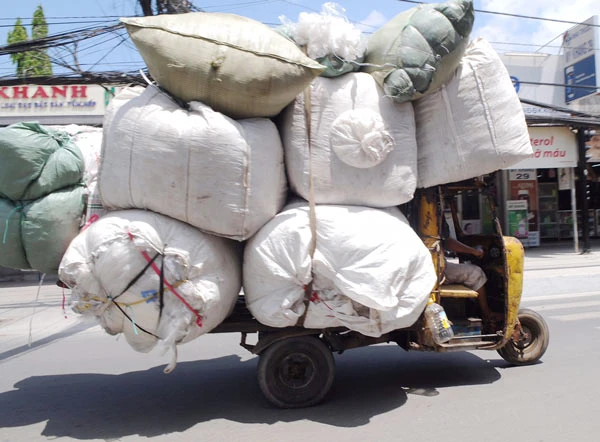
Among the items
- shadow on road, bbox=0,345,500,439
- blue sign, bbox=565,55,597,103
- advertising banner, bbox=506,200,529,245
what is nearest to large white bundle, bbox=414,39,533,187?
shadow on road, bbox=0,345,500,439

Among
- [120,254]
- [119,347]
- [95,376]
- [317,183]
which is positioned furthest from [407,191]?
[119,347]

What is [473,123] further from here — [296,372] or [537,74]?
[537,74]

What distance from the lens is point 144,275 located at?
318cm

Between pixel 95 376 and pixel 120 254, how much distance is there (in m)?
2.39

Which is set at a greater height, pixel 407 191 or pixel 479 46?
pixel 479 46

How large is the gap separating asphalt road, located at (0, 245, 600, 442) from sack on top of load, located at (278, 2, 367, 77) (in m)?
2.56

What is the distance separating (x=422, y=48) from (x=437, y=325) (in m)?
2.03

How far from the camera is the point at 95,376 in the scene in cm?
493

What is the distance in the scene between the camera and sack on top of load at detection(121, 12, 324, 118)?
3.20 m

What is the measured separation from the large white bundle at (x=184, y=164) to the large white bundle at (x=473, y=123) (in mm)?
1399

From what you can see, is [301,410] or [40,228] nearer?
[40,228]

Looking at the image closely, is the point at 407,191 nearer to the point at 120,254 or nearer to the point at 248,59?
the point at 248,59

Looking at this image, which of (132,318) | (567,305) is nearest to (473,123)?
(132,318)

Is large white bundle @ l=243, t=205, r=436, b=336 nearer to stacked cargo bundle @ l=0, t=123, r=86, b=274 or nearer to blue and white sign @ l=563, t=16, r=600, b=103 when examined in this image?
stacked cargo bundle @ l=0, t=123, r=86, b=274
